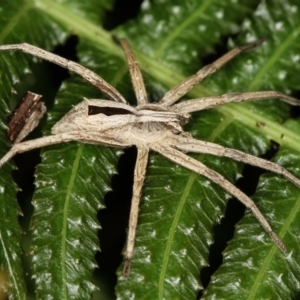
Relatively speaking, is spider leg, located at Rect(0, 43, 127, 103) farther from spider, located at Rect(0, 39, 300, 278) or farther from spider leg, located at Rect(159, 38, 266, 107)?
spider leg, located at Rect(159, 38, 266, 107)

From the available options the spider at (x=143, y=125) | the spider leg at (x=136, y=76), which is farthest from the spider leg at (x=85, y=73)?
the spider leg at (x=136, y=76)

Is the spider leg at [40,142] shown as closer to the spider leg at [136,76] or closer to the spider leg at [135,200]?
Answer: the spider leg at [135,200]

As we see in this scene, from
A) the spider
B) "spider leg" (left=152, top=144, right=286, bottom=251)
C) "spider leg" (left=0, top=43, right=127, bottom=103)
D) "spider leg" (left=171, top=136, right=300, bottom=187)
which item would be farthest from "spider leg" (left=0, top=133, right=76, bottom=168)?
"spider leg" (left=171, top=136, right=300, bottom=187)

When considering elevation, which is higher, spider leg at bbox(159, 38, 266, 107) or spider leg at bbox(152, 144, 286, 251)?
spider leg at bbox(159, 38, 266, 107)

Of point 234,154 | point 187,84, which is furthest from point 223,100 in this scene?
point 234,154

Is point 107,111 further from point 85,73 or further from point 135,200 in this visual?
point 135,200

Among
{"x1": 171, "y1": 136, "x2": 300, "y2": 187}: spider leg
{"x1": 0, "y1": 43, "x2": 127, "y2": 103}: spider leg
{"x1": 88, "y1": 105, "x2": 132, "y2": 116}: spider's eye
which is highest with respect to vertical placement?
{"x1": 0, "y1": 43, "x2": 127, "y2": 103}: spider leg

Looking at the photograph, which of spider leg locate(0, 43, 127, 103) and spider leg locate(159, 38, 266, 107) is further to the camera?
spider leg locate(159, 38, 266, 107)
